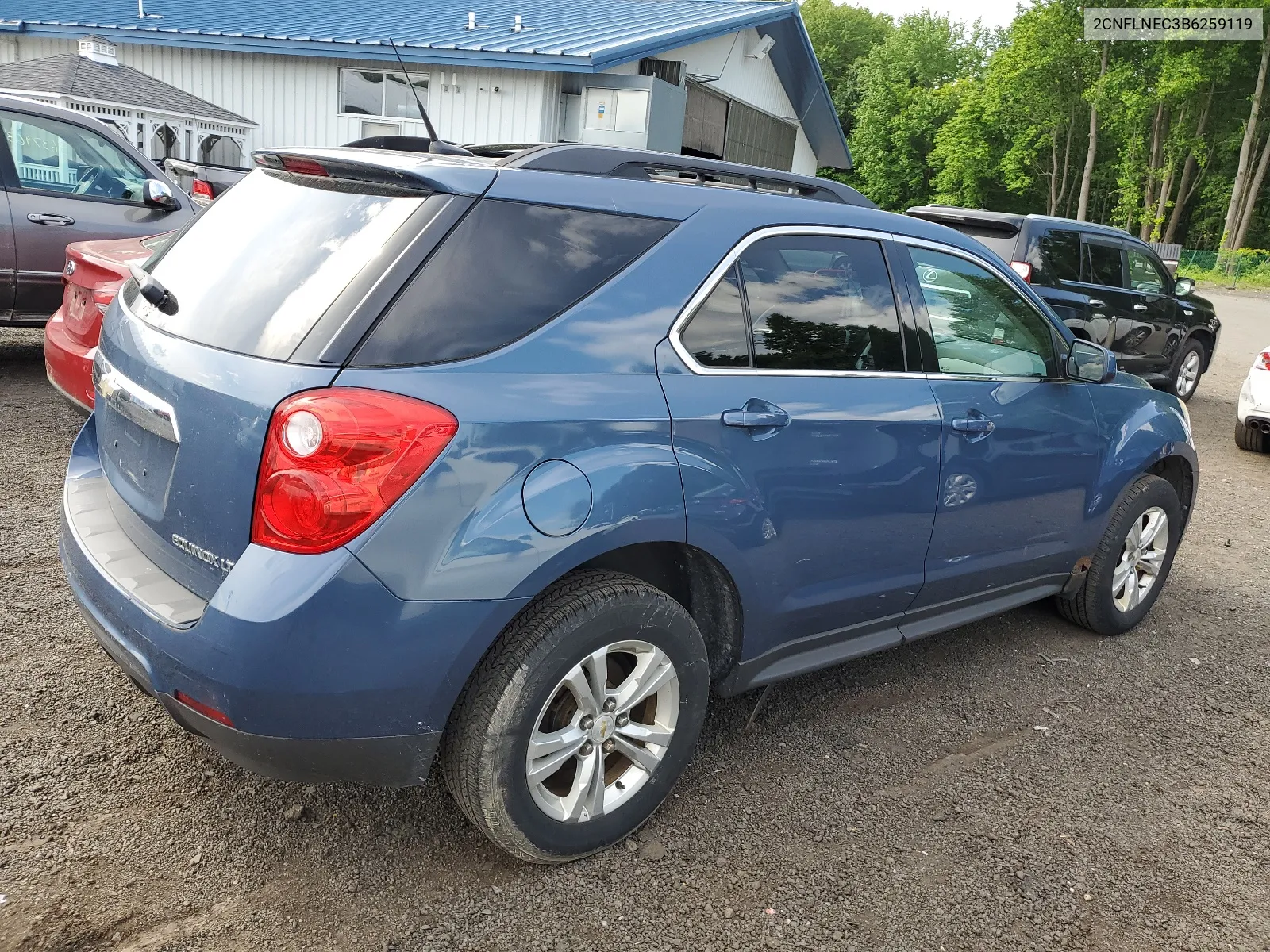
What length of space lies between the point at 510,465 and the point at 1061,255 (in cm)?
895

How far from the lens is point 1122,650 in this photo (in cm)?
473

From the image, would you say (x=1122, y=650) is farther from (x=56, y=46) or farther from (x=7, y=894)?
(x=56, y=46)

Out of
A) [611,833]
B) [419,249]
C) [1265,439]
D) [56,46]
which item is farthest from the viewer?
[56,46]

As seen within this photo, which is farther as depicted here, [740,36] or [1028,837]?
[740,36]

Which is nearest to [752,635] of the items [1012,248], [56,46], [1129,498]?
[1129,498]

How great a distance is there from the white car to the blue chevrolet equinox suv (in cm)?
705

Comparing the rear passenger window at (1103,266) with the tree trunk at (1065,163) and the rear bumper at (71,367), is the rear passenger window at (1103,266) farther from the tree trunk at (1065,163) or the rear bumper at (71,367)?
the tree trunk at (1065,163)

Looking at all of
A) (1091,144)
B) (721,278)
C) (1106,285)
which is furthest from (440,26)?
(1091,144)

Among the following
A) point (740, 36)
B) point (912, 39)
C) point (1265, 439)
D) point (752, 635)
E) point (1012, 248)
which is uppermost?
point (912, 39)

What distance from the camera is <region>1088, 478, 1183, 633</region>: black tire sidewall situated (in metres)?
4.59

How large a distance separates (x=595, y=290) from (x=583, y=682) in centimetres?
99

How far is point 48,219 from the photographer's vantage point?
23.5 feet

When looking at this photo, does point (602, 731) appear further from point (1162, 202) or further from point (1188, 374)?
point (1162, 202)

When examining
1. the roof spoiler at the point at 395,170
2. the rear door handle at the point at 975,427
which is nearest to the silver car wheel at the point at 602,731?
the roof spoiler at the point at 395,170
